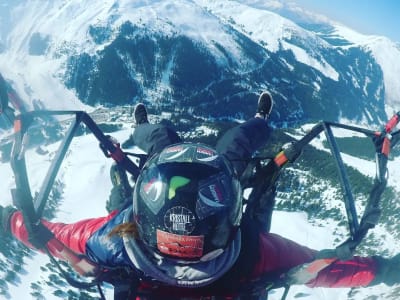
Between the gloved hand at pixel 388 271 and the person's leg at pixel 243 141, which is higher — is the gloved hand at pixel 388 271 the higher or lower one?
the lower one

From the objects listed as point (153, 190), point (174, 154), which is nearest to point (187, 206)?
point (153, 190)

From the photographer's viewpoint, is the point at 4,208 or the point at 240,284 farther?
the point at 4,208

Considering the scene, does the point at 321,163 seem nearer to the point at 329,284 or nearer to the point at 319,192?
the point at 319,192

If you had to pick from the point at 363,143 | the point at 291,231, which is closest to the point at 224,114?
the point at 363,143

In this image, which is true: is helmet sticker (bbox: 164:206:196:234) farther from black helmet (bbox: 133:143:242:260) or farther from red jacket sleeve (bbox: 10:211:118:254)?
red jacket sleeve (bbox: 10:211:118:254)

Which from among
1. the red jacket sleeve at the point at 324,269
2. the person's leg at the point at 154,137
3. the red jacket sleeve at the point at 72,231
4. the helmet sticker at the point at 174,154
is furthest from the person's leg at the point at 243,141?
the helmet sticker at the point at 174,154

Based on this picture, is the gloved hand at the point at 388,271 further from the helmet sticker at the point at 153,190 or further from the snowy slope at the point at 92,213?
the snowy slope at the point at 92,213
